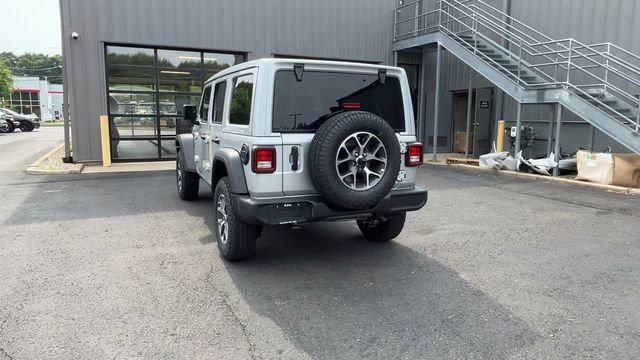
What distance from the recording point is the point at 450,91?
16266 millimetres

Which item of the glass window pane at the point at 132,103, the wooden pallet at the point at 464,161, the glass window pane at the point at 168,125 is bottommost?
the wooden pallet at the point at 464,161

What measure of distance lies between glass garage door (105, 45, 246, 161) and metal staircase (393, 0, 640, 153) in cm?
623

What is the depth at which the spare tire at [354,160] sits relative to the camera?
402cm

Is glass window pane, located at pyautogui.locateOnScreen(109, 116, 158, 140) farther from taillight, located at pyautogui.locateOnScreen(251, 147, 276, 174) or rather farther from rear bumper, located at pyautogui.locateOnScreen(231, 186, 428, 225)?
taillight, located at pyautogui.locateOnScreen(251, 147, 276, 174)

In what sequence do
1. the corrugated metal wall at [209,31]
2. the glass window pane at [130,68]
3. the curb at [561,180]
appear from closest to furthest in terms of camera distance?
the curb at [561,180] → the corrugated metal wall at [209,31] → the glass window pane at [130,68]

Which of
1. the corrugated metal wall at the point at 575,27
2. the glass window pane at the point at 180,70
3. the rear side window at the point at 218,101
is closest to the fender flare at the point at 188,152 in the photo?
the rear side window at the point at 218,101

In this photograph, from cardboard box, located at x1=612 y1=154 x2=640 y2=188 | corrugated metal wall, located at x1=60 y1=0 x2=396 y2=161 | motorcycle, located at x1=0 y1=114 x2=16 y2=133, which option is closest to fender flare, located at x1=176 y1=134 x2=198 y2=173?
corrugated metal wall, located at x1=60 y1=0 x2=396 y2=161

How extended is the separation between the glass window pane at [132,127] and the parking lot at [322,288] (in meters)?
5.65

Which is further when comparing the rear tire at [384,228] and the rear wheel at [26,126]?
the rear wheel at [26,126]

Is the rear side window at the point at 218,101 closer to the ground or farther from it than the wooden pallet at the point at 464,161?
farther from it

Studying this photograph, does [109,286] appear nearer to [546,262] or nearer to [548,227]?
[546,262]

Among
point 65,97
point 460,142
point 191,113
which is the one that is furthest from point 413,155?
point 460,142

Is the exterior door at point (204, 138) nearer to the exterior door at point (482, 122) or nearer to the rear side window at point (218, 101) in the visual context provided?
the rear side window at point (218, 101)

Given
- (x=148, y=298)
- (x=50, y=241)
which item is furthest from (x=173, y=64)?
(x=148, y=298)
